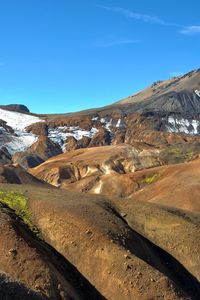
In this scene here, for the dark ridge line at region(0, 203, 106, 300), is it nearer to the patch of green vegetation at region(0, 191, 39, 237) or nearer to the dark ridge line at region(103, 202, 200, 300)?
the patch of green vegetation at region(0, 191, 39, 237)

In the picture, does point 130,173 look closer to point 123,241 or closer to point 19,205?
point 19,205

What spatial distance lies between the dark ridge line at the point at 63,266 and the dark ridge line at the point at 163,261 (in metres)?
3.79

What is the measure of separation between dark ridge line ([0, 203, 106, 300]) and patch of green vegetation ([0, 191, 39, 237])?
2.08m

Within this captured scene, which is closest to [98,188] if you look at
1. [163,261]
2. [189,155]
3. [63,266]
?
[189,155]

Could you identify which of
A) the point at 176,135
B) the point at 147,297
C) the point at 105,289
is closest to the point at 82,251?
the point at 105,289

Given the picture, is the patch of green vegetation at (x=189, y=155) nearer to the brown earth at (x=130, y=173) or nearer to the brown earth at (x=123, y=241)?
the brown earth at (x=130, y=173)

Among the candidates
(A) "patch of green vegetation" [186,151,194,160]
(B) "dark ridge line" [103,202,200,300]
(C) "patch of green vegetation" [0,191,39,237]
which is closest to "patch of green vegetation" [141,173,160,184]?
(A) "patch of green vegetation" [186,151,194,160]

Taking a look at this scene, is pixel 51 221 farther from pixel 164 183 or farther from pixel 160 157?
pixel 160 157

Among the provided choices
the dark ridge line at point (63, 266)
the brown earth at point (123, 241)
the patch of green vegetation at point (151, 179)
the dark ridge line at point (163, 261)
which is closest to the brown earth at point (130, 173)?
the patch of green vegetation at point (151, 179)

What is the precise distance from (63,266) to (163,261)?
27.9 feet

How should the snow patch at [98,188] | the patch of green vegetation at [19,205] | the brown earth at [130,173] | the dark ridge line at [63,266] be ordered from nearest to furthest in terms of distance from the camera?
1. the dark ridge line at [63,266]
2. the patch of green vegetation at [19,205]
3. the brown earth at [130,173]
4. the snow patch at [98,188]

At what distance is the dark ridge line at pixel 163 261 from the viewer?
120 ft

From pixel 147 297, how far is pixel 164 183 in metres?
50.0

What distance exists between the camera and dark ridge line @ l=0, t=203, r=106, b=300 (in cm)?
3203
